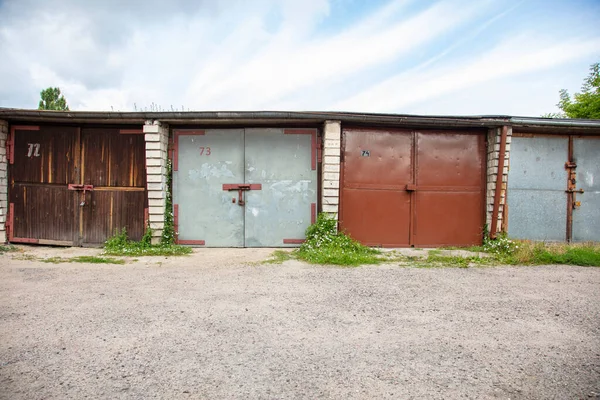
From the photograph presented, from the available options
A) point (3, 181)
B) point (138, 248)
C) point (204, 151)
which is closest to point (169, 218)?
point (138, 248)

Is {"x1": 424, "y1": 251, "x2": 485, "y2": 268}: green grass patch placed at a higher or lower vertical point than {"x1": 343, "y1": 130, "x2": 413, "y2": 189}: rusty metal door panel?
lower

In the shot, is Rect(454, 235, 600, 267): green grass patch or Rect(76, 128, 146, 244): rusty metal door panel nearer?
Rect(454, 235, 600, 267): green grass patch

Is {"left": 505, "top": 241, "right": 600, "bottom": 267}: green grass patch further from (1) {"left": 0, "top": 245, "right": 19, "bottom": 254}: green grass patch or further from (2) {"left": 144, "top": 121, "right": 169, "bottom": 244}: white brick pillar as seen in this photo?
(1) {"left": 0, "top": 245, "right": 19, "bottom": 254}: green grass patch

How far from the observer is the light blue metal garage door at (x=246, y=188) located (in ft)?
24.3

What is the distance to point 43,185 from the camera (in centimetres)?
749

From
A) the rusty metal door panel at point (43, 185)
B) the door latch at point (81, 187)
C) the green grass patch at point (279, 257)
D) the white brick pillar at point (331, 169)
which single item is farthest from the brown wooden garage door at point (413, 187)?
the rusty metal door panel at point (43, 185)

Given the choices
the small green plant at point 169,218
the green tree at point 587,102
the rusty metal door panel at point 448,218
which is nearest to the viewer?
the small green plant at point 169,218

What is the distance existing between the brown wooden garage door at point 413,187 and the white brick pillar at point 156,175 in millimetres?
3868

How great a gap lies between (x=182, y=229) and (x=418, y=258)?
4.98 meters

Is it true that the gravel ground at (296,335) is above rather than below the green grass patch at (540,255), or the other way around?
below

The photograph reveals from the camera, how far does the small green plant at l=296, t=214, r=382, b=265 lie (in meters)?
6.02

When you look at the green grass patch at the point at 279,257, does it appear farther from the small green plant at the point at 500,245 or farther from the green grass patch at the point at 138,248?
the small green plant at the point at 500,245

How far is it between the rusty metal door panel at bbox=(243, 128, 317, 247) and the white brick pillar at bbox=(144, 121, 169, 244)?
1.76 m

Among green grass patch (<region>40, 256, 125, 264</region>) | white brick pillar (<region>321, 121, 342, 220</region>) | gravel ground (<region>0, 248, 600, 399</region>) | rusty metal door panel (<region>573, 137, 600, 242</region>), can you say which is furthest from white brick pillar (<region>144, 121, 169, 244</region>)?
rusty metal door panel (<region>573, 137, 600, 242</region>)
